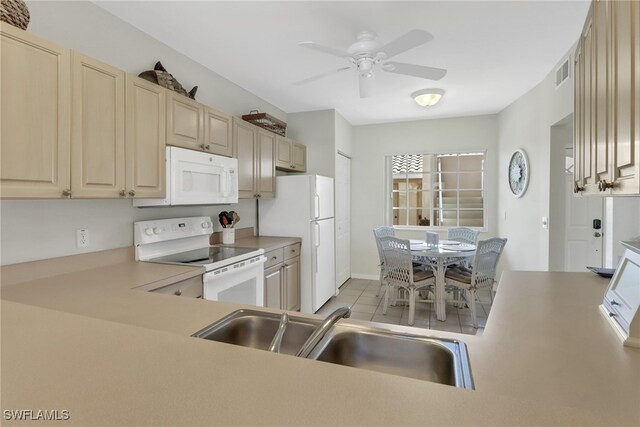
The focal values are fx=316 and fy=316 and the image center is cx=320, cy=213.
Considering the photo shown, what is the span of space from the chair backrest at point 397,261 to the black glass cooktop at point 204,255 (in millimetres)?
1516

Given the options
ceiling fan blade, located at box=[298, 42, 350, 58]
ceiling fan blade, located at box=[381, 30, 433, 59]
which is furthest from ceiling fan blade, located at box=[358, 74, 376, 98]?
ceiling fan blade, located at box=[381, 30, 433, 59]

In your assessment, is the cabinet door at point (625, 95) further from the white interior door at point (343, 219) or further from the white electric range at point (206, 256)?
the white interior door at point (343, 219)

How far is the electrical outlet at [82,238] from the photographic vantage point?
1.96 m

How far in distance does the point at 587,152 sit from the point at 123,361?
6.44 ft

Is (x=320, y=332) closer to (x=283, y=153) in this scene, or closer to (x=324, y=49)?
(x=324, y=49)

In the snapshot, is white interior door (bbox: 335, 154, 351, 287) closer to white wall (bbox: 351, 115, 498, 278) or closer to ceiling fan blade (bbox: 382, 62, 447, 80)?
white wall (bbox: 351, 115, 498, 278)

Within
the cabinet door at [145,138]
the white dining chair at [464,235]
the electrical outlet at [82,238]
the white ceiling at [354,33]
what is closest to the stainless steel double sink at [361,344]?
the cabinet door at [145,138]

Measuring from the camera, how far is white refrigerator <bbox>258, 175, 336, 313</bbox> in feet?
11.8

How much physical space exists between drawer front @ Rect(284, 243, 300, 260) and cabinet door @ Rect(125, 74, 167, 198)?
1447 millimetres

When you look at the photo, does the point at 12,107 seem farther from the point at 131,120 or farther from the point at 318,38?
the point at 318,38

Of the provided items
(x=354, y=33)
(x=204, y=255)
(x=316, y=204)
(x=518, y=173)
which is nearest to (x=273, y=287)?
(x=204, y=255)

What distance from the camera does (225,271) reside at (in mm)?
2277

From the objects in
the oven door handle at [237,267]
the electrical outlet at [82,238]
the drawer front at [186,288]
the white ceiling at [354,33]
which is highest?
the white ceiling at [354,33]

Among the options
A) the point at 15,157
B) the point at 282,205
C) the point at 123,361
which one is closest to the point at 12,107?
the point at 15,157
